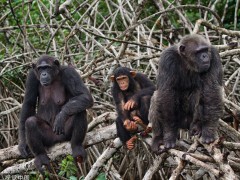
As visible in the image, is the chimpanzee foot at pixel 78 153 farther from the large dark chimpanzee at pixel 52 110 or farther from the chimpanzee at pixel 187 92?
the chimpanzee at pixel 187 92

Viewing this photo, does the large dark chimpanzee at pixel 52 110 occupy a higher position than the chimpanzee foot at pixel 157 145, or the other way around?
the large dark chimpanzee at pixel 52 110

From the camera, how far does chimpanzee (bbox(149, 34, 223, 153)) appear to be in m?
6.70

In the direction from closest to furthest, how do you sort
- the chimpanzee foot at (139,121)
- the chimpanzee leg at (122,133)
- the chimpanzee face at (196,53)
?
the chimpanzee face at (196,53)
the chimpanzee leg at (122,133)
the chimpanzee foot at (139,121)

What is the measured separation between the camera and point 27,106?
8258mm

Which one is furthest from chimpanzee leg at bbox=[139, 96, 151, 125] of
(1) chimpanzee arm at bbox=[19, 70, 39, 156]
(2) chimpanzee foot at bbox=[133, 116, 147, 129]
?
(1) chimpanzee arm at bbox=[19, 70, 39, 156]

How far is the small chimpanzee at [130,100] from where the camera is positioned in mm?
7324

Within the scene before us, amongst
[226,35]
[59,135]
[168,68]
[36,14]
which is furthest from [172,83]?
[36,14]

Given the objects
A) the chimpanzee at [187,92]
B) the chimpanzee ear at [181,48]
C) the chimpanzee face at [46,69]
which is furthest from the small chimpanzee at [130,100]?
the chimpanzee ear at [181,48]

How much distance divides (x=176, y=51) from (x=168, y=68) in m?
0.34

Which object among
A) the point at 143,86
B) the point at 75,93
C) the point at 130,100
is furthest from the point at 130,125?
the point at 75,93

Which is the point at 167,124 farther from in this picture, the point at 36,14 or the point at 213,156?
the point at 36,14

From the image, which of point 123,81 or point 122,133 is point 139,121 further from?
point 123,81

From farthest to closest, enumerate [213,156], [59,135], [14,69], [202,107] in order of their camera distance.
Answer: [14,69] → [59,135] → [202,107] → [213,156]

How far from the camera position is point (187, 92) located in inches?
275
